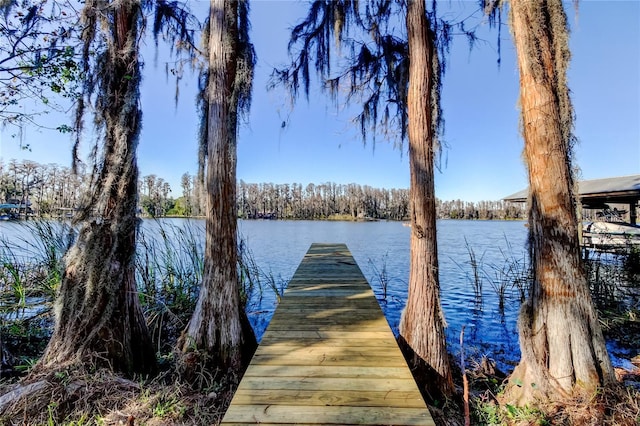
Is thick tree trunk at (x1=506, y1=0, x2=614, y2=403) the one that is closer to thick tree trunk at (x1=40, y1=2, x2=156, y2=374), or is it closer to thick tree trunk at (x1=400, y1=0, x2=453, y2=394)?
thick tree trunk at (x1=400, y1=0, x2=453, y2=394)

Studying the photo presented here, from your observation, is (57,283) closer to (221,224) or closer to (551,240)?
(221,224)

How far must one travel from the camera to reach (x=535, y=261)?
2.65 meters

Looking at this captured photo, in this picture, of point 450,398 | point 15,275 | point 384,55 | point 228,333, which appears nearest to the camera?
point 450,398

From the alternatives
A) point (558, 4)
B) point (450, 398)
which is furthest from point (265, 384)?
point (558, 4)

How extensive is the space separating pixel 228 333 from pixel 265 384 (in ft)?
3.61

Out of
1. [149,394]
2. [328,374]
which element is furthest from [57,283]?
[328,374]

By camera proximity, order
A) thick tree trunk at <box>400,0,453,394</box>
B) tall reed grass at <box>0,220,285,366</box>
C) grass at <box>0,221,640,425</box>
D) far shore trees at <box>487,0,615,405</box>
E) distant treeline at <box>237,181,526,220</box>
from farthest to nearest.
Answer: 1. distant treeline at <box>237,181,526,220</box>
2. tall reed grass at <box>0,220,285,366</box>
3. thick tree trunk at <box>400,0,453,394</box>
4. far shore trees at <box>487,0,615,405</box>
5. grass at <box>0,221,640,425</box>

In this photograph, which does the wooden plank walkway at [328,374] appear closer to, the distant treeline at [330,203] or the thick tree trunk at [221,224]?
the thick tree trunk at [221,224]

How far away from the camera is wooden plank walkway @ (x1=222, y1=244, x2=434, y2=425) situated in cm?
180

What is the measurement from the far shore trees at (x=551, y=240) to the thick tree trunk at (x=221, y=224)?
285cm

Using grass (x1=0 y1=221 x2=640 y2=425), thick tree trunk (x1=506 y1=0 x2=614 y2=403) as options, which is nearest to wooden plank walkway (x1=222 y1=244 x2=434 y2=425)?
grass (x1=0 y1=221 x2=640 y2=425)

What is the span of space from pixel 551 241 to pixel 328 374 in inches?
91.4

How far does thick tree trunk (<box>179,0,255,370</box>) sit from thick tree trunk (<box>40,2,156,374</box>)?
61cm

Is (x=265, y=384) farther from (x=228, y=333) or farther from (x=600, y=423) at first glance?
(x=600, y=423)
